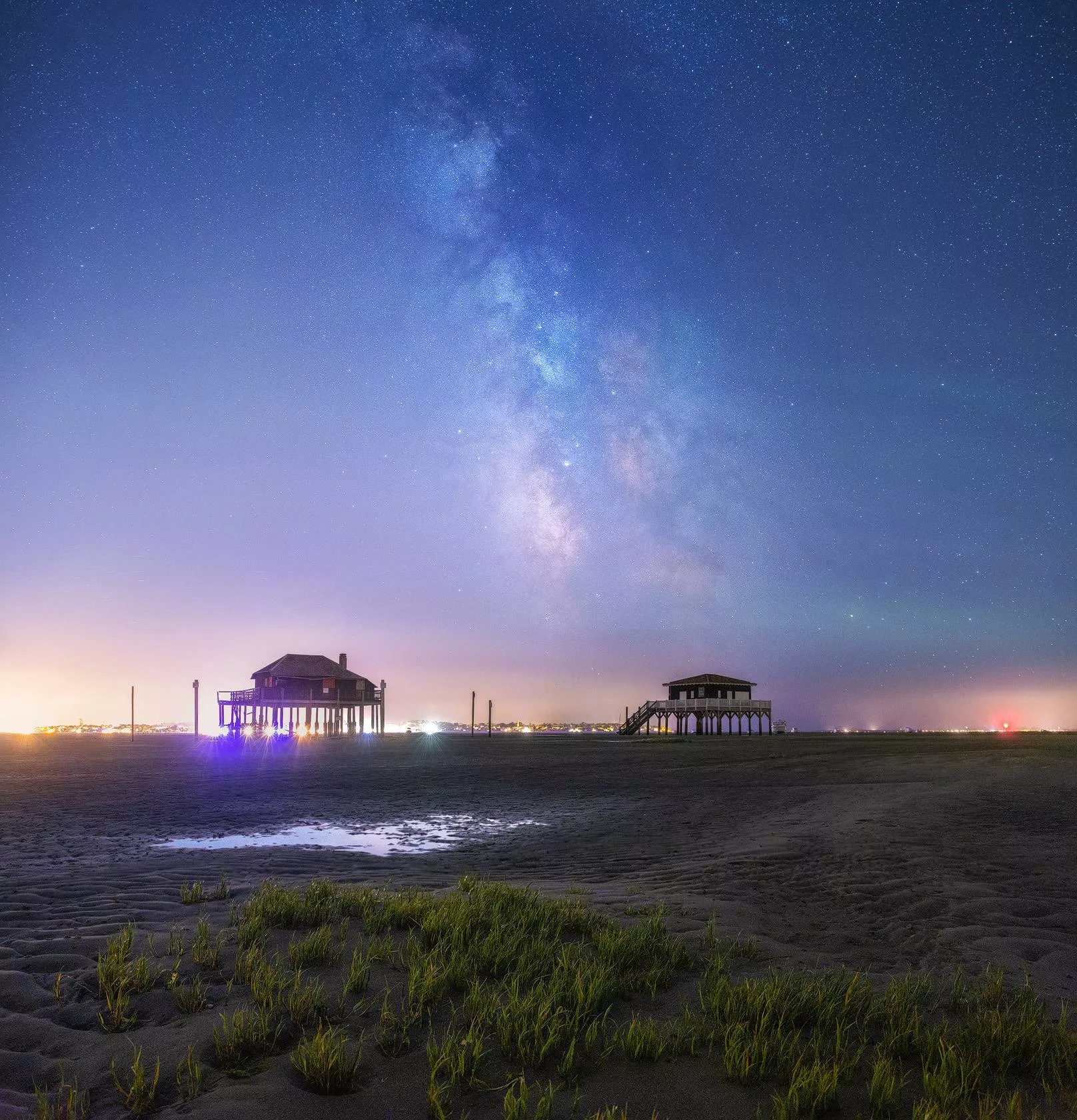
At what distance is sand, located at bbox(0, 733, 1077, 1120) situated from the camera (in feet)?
13.0

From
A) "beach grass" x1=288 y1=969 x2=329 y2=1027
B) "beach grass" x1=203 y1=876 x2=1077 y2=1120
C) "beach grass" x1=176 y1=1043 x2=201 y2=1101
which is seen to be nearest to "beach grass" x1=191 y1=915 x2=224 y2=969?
"beach grass" x1=203 y1=876 x2=1077 y2=1120

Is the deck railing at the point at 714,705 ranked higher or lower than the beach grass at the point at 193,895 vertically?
lower

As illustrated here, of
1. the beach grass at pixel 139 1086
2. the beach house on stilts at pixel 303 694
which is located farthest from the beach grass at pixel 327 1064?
the beach house on stilts at pixel 303 694

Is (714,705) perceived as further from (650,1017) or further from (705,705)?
(650,1017)

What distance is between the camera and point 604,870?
10.4 m

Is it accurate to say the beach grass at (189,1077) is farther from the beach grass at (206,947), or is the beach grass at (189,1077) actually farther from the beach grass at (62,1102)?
the beach grass at (206,947)

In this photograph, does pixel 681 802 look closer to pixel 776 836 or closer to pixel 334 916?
pixel 776 836

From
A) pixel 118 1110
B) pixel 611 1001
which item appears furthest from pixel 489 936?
pixel 118 1110

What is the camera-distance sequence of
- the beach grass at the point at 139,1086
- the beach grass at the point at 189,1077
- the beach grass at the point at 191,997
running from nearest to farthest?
1. the beach grass at the point at 139,1086
2. the beach grass at the point at 189,1077
3. the beach grass at the point at 191,997

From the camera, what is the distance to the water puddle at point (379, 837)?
1252 cm

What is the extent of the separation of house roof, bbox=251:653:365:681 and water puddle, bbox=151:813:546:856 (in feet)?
164

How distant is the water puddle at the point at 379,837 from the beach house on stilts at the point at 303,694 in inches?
1972

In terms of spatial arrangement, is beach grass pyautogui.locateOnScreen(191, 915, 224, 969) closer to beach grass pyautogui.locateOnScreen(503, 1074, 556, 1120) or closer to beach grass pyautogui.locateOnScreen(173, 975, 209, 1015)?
beach grass pyautogui.locateOnScreen(173, 975, 209, 1015)

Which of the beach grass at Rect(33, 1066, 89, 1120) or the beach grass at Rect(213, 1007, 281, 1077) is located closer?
the beach grass at Rect(33, 1066, 89, 1120)
